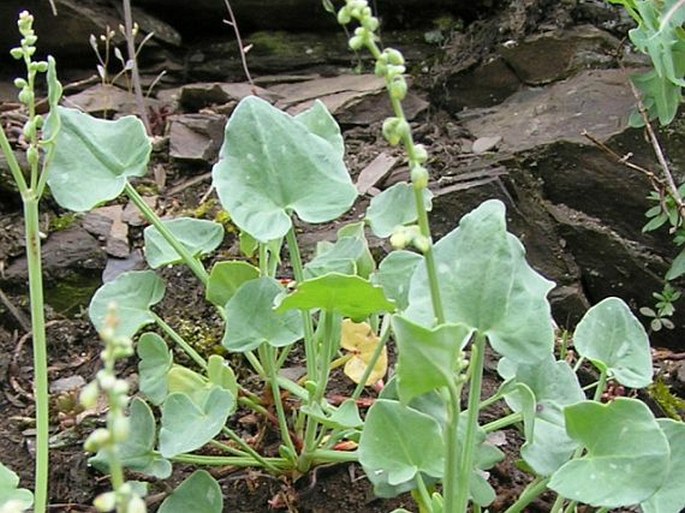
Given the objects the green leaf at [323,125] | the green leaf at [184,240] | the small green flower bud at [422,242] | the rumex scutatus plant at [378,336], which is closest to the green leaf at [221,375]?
the rumex scutatus plant at [378,336]

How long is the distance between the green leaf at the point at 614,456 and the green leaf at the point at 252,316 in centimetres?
30

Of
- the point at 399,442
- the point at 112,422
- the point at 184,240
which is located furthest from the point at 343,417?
the point at 112,422

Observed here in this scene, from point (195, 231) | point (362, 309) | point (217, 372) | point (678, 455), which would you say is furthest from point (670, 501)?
point (195, 231)

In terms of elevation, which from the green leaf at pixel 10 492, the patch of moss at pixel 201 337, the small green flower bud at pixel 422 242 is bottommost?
the patch of moss at pixel 201 337

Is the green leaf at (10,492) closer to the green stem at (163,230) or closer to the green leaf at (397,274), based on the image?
the green stem at (163,230)

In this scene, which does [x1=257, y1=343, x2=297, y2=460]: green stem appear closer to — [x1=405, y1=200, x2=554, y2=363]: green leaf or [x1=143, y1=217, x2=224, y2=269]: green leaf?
[x1=143, y1=217, x2=224, y2=269]: green leaf

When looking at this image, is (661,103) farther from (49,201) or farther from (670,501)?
(49,201)

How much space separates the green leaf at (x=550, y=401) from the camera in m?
0.84

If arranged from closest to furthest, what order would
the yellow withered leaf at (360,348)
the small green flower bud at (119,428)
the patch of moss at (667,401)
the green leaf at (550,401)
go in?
the small green flower bud at (119,428)
the green leaf at (550,401)
the yellow withered leaf at (360,348)
the patch of moss at (667,401)

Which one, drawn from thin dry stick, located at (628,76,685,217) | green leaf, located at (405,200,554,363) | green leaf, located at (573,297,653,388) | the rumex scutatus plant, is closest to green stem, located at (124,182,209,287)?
the rumex scutatus plant

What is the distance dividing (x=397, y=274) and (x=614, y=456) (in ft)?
0.95

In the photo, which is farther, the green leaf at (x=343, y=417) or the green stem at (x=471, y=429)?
the green leaf at (x=343, y=417)

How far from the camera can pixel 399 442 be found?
786 mm

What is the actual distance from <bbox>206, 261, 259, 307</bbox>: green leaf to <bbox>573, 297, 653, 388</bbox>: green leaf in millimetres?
352
